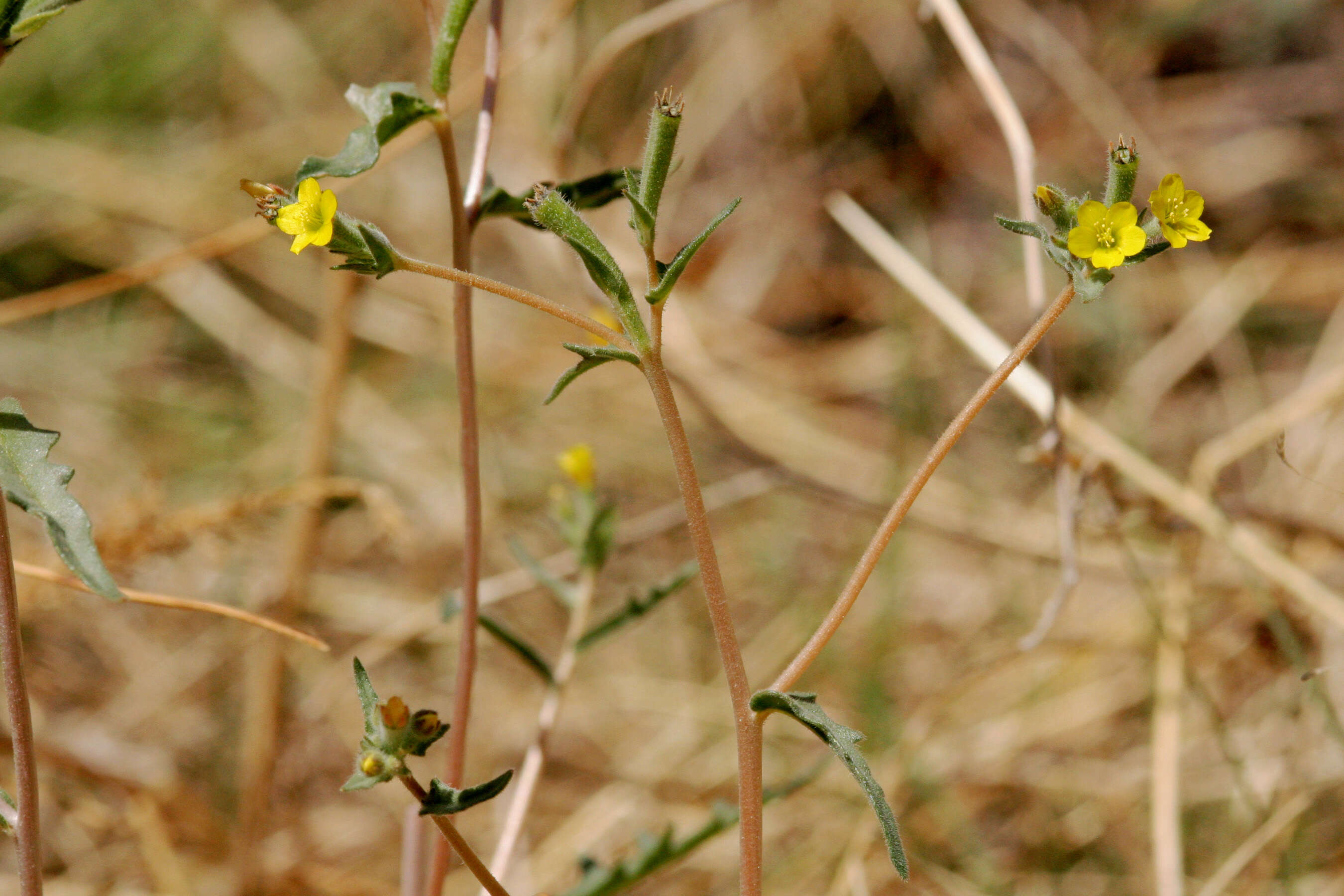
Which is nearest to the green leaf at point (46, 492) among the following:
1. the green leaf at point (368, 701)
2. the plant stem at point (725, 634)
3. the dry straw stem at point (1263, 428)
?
the green leaf at point (368, 701)

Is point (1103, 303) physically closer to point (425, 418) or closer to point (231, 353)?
point (425, 418)

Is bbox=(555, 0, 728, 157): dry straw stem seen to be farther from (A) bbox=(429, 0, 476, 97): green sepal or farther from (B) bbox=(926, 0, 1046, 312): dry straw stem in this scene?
(A) bbox=(429, 0, 476, 97): green sepal

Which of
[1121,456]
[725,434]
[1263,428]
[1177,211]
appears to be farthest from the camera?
[725,434]

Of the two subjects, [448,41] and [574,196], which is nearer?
[448,41]

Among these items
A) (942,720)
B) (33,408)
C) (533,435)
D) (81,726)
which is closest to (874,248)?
(942,720)

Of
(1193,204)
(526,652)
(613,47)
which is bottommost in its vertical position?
(526,652)

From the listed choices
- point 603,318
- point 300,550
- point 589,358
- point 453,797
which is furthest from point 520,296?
point 300,550

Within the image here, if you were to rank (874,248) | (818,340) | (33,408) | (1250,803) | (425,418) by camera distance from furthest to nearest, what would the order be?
(818,340), (425,418), (33,408), (874,248), (1250,803)

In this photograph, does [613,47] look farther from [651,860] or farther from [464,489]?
[651,860]
